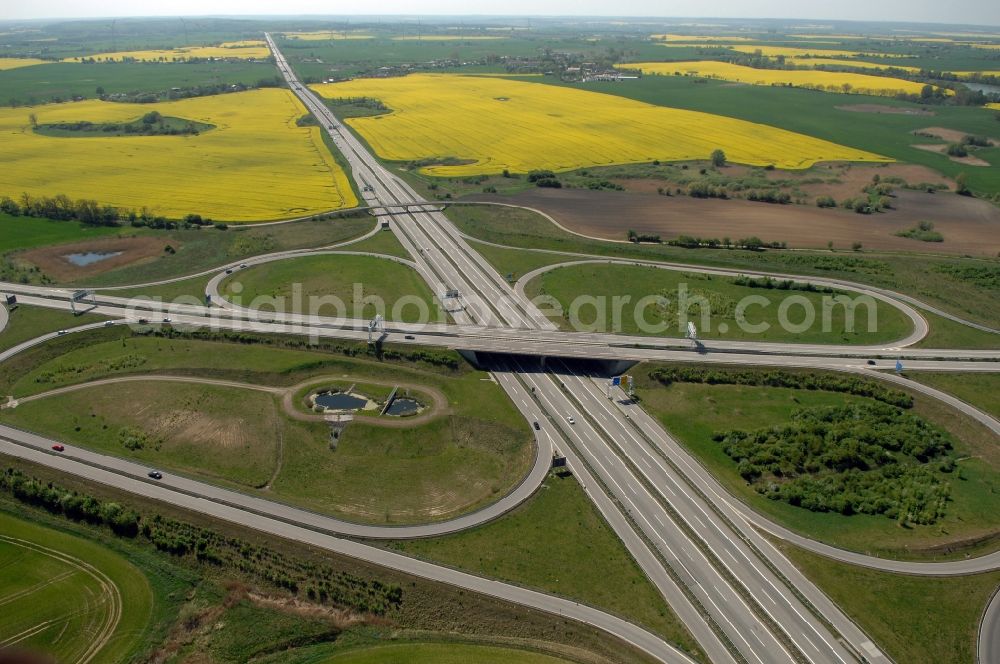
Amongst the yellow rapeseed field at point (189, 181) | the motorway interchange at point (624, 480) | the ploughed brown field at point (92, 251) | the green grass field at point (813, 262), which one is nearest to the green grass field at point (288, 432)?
the motorway interchange at point (624, 480)

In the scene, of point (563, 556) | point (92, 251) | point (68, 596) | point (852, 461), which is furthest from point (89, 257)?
point (852, 461)

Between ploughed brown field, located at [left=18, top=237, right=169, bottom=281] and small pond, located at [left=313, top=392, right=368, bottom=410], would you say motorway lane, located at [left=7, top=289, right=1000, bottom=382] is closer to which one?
small pond, located at [left=313, top=392, right=368, bottom=410]

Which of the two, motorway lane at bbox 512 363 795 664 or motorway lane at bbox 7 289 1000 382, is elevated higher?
motorway lane at bbox 7 289 1000 382

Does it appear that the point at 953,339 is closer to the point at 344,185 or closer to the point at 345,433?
the point at 345,433

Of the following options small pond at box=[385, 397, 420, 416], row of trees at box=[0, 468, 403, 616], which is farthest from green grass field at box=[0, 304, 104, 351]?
small pond at box=[385, 397, 420, 416]

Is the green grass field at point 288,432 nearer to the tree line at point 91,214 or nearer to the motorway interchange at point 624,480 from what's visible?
the motorway interchange at point 624,480
